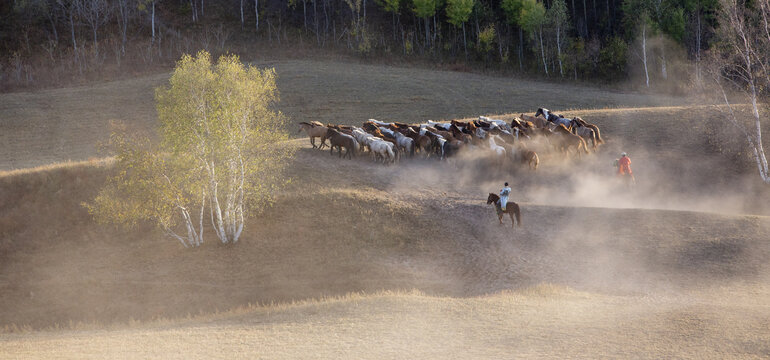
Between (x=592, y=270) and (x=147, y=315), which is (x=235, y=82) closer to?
(x=147, y=315)

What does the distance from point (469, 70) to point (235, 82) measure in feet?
192

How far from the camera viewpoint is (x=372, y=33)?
288ft

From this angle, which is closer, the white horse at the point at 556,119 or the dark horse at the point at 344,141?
the dark horse at the point at 344,141

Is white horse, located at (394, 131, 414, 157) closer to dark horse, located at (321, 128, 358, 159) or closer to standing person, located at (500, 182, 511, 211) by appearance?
dark horse, located at (321, 128, 358, 159)

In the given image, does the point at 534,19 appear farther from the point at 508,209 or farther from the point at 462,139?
the point at 508,209

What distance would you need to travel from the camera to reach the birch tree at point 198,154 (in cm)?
2672

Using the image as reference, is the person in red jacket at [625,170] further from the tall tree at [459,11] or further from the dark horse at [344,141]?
the tall tree at [459,11]

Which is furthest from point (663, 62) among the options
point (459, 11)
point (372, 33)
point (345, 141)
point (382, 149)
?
point (345, 141)

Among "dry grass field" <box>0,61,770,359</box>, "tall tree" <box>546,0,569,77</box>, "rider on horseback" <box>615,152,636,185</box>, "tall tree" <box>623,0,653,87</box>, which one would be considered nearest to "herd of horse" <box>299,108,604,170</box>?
"dry grass field" <box>0,61,770,359</box>

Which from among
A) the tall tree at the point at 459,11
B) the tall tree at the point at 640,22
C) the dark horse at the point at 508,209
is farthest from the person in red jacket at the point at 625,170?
the tall tree at the point at 459,11

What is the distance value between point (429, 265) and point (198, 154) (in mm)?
11202

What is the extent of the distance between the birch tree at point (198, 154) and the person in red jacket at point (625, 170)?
17647mm

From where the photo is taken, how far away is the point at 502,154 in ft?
110

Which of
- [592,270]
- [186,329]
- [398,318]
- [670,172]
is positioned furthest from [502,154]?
[186,329]
